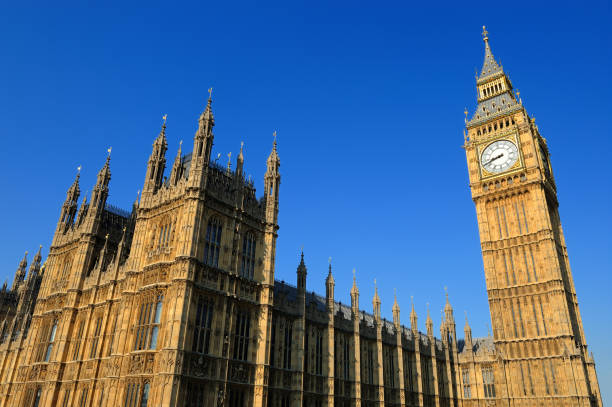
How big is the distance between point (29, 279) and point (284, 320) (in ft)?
127

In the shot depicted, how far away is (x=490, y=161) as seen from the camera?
73188 millimetres

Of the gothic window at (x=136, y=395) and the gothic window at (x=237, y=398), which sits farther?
the gothic window at (x=237, y=398)

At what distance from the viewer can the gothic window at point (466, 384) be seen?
209 feet

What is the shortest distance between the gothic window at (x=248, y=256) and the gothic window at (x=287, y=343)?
20.3 feet

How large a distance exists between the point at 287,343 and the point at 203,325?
9.79 m

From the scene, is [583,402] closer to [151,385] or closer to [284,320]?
[284,320]

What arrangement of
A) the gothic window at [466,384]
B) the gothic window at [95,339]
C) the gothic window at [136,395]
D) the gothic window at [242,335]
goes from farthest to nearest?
the gothic window at [466,384] < the gothic window at [95,339] < the gothic window at [242,335] < the gothic window at [136,395]

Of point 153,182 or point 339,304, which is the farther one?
point 339,304

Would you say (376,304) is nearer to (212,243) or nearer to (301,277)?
(301,277)

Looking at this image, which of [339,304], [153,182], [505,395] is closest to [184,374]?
[153,182]

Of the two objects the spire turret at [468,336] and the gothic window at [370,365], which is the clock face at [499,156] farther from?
the gothic window at [370,365]

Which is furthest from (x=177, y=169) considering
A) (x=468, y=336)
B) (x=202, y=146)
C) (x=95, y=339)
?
(x=468, y=336)

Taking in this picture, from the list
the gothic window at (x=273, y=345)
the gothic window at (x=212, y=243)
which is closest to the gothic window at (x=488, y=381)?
the gothic window at (x=273, y=345)

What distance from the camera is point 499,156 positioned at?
72.4 meters
